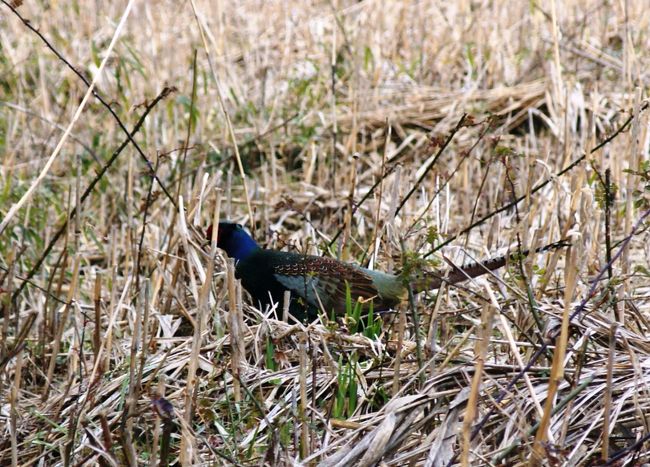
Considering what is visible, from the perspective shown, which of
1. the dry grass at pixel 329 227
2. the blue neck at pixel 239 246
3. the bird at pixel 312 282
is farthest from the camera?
the blue neck at pixel 239 246

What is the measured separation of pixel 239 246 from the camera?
4.77 m

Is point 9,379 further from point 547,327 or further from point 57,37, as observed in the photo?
point 57,37

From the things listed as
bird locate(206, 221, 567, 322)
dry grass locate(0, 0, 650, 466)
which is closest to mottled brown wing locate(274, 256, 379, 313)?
bird locate(206, 221, 567, 322)

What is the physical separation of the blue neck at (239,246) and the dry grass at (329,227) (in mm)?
115

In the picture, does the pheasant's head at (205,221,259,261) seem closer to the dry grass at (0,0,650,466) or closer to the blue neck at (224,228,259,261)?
the blue neck at (224,228,259,261)

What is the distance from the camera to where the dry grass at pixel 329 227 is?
297cm

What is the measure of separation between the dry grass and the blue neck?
0.38 feet

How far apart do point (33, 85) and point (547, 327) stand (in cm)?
543

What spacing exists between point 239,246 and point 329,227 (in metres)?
1.26

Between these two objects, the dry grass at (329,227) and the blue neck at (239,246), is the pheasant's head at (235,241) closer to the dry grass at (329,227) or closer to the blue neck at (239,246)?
the blue neck at (239,246)

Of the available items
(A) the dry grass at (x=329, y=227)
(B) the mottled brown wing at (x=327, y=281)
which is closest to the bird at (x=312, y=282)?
(B) the mottled brown wing at (x=327, y=281)

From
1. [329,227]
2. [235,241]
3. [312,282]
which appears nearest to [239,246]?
[235,241]

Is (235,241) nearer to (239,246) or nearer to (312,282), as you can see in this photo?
(239,246)

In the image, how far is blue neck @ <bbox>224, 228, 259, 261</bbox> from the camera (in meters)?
4.75
